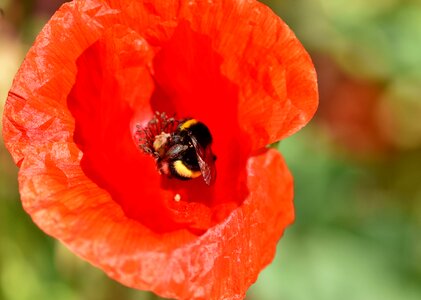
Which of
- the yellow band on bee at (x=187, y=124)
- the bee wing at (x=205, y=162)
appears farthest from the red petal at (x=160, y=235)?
the yellow band on bee at (x=187, y=124)

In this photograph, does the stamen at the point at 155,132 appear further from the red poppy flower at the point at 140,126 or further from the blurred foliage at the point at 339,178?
the blurred foliage at the point at 339,178

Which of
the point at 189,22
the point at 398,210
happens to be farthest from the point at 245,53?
the point at 398,210

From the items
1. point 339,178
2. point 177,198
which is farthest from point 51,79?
point 339,178

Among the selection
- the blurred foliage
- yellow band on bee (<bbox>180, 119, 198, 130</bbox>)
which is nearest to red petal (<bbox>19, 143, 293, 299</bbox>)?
yellow band on bee (<bbox>180, 119, 198, 130</bbox>)

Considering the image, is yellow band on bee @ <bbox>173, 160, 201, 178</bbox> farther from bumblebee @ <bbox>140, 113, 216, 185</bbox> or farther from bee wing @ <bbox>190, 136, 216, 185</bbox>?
bee wing @ <bbox>190, 136, 216, 185</bbox>

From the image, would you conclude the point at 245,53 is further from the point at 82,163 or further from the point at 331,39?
the point at 331,39
